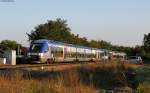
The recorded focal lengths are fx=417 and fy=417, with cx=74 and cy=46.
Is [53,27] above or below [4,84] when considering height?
above

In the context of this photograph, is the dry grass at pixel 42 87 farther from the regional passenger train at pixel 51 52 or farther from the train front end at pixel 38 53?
the regional passenger train at pixel 51 52

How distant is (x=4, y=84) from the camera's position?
13016mm

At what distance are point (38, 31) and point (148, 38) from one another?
104 ft

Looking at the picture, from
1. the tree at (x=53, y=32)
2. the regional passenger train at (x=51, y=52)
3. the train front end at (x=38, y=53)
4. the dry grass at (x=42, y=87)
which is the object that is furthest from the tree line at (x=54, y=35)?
the dry grass at (x=42, y=87)

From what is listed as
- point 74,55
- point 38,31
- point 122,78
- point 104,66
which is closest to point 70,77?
point 122,78

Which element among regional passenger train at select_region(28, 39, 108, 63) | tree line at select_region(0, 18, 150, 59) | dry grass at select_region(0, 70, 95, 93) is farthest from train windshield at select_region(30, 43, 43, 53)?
tree line at select_region(0, 18, 150, 59)

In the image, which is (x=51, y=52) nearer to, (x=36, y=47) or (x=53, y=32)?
(x=36, y=47)

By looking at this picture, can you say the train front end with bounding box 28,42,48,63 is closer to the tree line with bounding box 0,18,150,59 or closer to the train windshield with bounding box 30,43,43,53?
the train windshield with bounding box 30,43,43,53

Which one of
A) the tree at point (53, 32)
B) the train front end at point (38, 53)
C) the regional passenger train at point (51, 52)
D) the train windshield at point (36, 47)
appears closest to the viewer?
the train front end at point (38, 53)

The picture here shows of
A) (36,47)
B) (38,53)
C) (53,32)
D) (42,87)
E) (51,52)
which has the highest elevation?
(53,32)

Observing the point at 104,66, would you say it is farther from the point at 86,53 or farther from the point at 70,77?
the point at 86,53

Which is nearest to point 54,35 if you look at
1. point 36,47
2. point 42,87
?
point 36,47

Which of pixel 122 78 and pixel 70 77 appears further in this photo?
pixel 122 78

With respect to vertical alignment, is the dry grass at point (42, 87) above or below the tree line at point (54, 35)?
below
